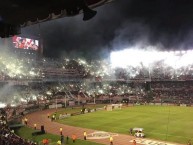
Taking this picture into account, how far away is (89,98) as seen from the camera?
97.7 m

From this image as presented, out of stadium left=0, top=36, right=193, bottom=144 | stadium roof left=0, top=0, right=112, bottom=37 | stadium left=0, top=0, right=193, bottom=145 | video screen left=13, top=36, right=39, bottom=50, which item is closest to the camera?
stadium roof left=0, top=0, right=112, bottom=37

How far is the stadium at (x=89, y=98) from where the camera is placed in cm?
3600

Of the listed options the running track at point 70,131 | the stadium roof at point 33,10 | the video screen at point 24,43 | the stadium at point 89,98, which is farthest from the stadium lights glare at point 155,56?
the stadium roof at point 33,10

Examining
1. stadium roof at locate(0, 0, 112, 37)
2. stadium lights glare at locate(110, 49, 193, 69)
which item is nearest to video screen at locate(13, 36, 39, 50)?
stadium lights glare at locate(110, 49, 193, 69)

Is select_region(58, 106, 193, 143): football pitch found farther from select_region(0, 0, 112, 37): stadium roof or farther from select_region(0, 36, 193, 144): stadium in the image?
select_region(0, 0, 112, 37): stadium roof

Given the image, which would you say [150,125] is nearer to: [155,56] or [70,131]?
[70,131]

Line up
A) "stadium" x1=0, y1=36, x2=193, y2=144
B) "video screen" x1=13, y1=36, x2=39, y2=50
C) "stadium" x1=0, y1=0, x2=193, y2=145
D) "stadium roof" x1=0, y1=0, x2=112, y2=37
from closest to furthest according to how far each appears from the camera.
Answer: "stadium roof" x1=0, y1=0, x2=112, y2=37, "stadium" x1=0, y1=0, x2=193, y2=145, "stadium" x1=0, y1=36, x2=193, y2=144, "video screen" x1=13, y1=36, x2=39, y2=50

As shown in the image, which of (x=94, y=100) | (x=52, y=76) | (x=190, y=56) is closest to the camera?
(x=94, y=100)

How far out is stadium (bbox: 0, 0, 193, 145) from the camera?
36.0 meters

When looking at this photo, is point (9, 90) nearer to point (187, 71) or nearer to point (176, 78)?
point (176, 78)

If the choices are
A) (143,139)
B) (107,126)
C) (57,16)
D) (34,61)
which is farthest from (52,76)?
(57,16)

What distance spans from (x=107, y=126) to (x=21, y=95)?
43944mm

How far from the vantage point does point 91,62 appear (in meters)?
175

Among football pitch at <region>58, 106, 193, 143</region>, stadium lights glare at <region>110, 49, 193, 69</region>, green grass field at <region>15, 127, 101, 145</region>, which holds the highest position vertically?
stadium lights glare at <region>110, 49, 193, 69</region>
